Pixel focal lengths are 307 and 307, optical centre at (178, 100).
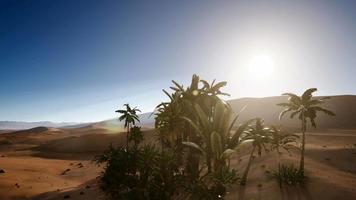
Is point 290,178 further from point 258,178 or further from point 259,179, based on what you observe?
point 258,178

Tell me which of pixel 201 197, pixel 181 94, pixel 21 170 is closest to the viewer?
pixel 201 197

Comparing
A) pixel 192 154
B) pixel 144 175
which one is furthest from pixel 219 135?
pixel 192 154

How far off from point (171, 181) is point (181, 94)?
16.3 metres

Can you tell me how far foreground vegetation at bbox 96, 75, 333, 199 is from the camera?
951 inches

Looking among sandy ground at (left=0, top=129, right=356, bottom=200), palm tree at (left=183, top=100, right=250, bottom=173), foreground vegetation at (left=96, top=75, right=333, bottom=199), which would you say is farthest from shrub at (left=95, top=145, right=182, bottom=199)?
sandy ground at (left=0, top=129, right=356, bottom=200)

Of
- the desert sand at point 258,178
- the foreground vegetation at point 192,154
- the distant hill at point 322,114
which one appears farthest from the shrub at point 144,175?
the distant hill at point 322,114

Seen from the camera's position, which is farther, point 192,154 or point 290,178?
point 192,154

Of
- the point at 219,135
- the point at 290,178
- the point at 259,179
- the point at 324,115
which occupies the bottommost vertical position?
the point at 259,179

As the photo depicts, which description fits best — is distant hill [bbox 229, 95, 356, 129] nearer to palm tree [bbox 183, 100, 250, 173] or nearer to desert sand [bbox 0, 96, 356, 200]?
desert sand [bbox 0, 96, 356, 200]

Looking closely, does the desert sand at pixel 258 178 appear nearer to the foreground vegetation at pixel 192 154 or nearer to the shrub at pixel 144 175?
the foreground vegetation at pixel 192 154

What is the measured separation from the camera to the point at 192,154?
35500 millimetres

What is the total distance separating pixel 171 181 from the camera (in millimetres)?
24156

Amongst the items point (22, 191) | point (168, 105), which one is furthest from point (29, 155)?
point (168, 105)

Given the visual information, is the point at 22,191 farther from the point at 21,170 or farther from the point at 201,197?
the point at 201,197
